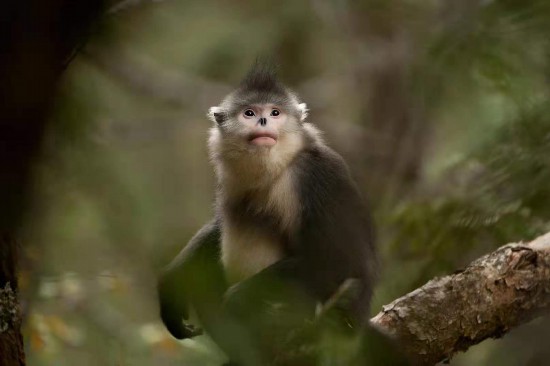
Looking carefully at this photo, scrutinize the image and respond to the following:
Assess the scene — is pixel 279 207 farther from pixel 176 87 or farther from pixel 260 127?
pixel 176 87

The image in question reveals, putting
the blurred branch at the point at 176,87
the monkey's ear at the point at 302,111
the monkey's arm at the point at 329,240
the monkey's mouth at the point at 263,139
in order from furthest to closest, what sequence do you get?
the blurred branch at the point at 176,87 < the monkey's ear at the point at 302,111 < the monkey's mouth at the point at 263,139 < the monkey's arm at the point at 329,240

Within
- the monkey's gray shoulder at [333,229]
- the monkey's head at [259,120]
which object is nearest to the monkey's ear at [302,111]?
the monkey's head at [259,120]

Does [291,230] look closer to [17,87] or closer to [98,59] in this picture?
[98,59]

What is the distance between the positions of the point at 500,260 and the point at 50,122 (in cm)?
292

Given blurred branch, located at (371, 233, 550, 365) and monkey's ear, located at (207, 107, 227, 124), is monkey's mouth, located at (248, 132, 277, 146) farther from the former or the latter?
blurred branch, located at (371, 233, 550, 365)

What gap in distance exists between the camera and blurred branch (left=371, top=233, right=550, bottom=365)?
3.19 meters

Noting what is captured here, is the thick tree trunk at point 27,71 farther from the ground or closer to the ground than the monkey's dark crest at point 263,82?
closer to the ground

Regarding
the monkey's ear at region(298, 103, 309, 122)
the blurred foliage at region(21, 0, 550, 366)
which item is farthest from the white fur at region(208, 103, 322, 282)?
the blurred foliage at region(21, 0, 550, 366)

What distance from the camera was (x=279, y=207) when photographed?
349 centimetres

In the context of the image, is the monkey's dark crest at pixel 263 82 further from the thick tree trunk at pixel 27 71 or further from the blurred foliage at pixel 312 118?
the thick tree trunk at pixel 27 71

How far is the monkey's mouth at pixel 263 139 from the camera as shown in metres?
3.65

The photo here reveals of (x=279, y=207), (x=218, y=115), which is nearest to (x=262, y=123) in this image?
(x=218, y=115)

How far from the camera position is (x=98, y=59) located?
848mm

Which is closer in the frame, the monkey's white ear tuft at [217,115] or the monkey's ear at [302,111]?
the monkey's ear at [302,111]
